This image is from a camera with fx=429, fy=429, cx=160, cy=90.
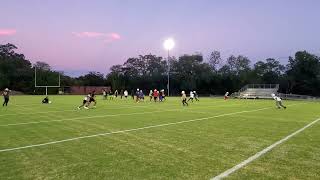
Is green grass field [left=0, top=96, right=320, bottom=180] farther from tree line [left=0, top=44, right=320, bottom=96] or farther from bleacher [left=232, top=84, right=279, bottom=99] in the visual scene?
tree line [left=0, top=44, right=320, bottom=96]

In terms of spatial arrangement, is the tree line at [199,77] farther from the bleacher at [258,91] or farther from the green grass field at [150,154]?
the green grass field at [150,154]

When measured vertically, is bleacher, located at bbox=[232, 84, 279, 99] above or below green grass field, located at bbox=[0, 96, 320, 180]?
above

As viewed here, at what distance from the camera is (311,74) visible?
109 meters

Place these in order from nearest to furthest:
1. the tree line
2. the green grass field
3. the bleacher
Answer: the green grass field
the bleacher
the tree line

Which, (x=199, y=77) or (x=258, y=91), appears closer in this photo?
(x=258, y=91)

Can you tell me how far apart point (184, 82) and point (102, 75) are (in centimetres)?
3623

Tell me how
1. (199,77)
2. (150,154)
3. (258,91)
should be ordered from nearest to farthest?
(150,154) < (258,91) < (199,77)

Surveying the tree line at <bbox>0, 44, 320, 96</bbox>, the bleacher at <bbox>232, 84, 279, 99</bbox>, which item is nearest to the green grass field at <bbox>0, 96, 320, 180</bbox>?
the bleacher at <bbox>232, 84, 279, 99</bbox>

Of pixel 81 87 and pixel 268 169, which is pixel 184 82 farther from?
pixel 268 169

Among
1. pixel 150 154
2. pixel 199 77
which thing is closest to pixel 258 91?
pixel 199 77

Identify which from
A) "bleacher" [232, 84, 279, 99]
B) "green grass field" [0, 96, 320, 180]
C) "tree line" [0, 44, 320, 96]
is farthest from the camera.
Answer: "tree line" [0, 44, 320, 96]

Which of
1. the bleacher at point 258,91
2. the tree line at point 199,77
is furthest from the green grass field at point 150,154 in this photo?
the tree line at point 199,77

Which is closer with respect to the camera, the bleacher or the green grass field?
the green grass field

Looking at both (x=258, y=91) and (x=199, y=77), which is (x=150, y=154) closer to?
(x=258, y=91)
